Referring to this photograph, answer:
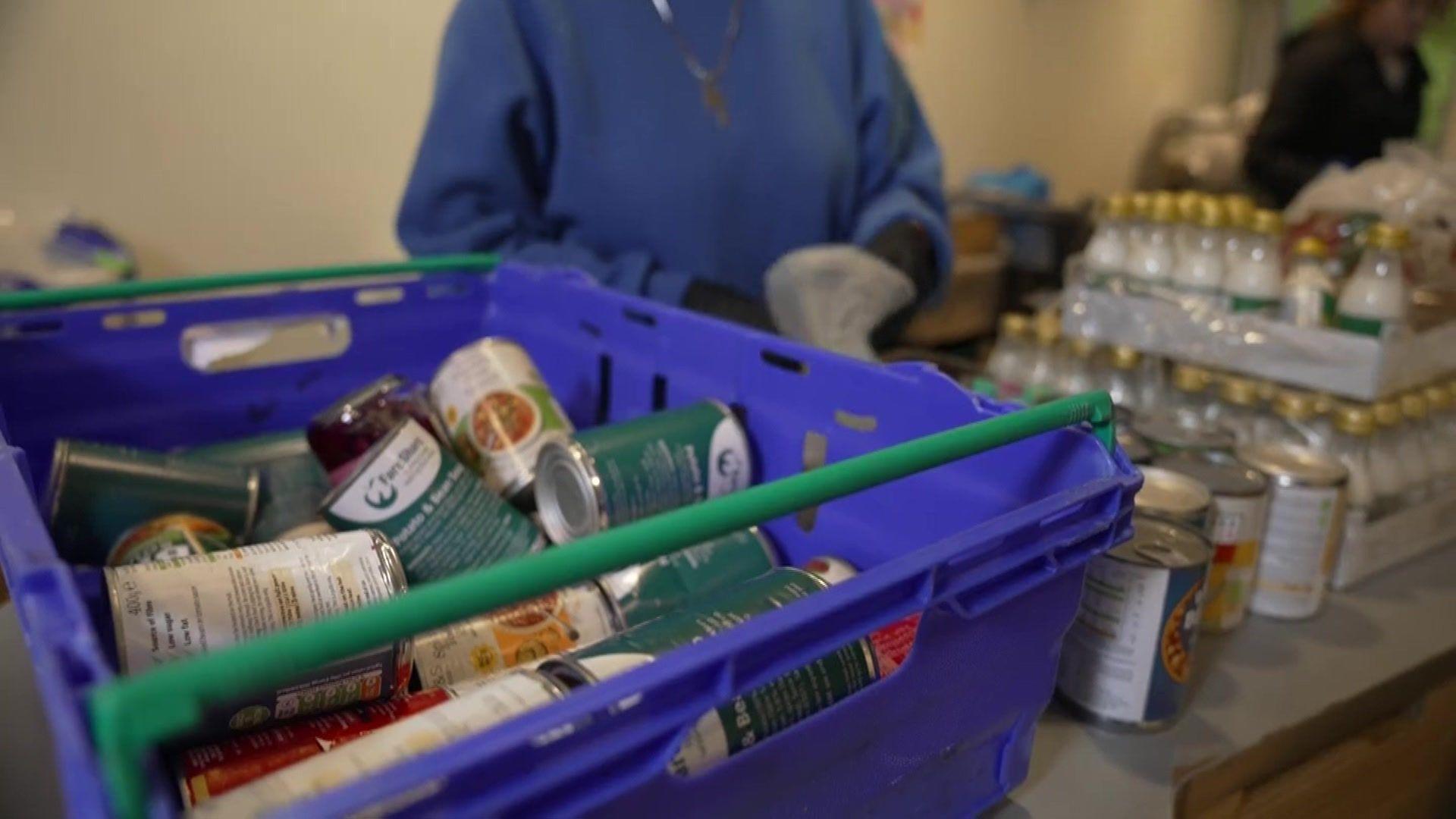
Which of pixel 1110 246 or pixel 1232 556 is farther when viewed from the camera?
pixel 1110 246

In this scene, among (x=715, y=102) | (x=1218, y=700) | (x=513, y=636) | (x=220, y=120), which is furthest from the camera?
(x=220, y=120)

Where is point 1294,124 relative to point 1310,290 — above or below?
above

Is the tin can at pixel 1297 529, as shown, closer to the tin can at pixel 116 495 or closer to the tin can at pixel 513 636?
the tin can at pixel 513 636

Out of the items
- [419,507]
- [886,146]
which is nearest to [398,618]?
[419,507]

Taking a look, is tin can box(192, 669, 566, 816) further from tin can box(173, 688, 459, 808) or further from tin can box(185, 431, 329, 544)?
tin can box(185, 431, 329, 544)

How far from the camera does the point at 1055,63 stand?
11.6 ft

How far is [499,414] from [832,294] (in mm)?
449

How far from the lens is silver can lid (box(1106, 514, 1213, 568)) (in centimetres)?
64

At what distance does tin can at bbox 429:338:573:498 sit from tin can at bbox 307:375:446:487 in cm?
5

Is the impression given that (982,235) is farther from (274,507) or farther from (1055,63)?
(274,507)

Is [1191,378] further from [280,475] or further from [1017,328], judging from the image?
[280,475]

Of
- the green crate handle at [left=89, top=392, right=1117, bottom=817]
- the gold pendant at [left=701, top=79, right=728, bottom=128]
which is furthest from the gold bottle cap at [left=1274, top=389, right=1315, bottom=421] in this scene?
the gold pendant at [left=701, top=79, right=728, bottom=128]

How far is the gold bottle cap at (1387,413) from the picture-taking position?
91 centimetres

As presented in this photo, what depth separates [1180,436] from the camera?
2.87 ft
